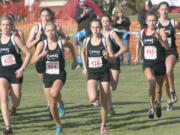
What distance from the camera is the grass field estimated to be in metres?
8.14

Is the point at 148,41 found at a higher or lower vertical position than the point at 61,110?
higher

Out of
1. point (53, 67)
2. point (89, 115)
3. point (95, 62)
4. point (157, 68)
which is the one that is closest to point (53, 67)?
point (53, 67)

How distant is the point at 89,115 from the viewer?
9578mm

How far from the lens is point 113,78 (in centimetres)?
965

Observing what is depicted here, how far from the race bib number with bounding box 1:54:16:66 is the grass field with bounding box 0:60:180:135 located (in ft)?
3.78

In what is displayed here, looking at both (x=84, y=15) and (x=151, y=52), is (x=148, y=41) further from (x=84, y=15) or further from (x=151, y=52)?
(x=84, y=15)

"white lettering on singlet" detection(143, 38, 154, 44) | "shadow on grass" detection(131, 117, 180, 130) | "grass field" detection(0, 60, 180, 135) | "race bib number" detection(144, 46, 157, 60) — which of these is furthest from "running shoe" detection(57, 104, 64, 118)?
"white lettering on singlet" detection(143, 38, 154, 44)

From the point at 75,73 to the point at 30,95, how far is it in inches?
175

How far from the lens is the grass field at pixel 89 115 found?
8141 millimetres

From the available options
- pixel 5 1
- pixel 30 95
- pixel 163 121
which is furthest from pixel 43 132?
pixel 5 1

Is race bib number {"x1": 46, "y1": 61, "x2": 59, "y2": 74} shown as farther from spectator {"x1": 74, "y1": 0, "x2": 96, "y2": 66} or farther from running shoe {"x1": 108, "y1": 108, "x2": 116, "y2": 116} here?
spectator {"x1": 74, "y1": 0, "x2": 96, "y2": 66}

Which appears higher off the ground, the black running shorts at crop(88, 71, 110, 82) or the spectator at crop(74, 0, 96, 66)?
the spectator at crop(74, 0, 96, 66)

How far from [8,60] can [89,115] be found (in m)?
2.31

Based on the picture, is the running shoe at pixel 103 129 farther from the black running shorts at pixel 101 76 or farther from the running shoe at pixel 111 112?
the running shoe at pixel 111 112
